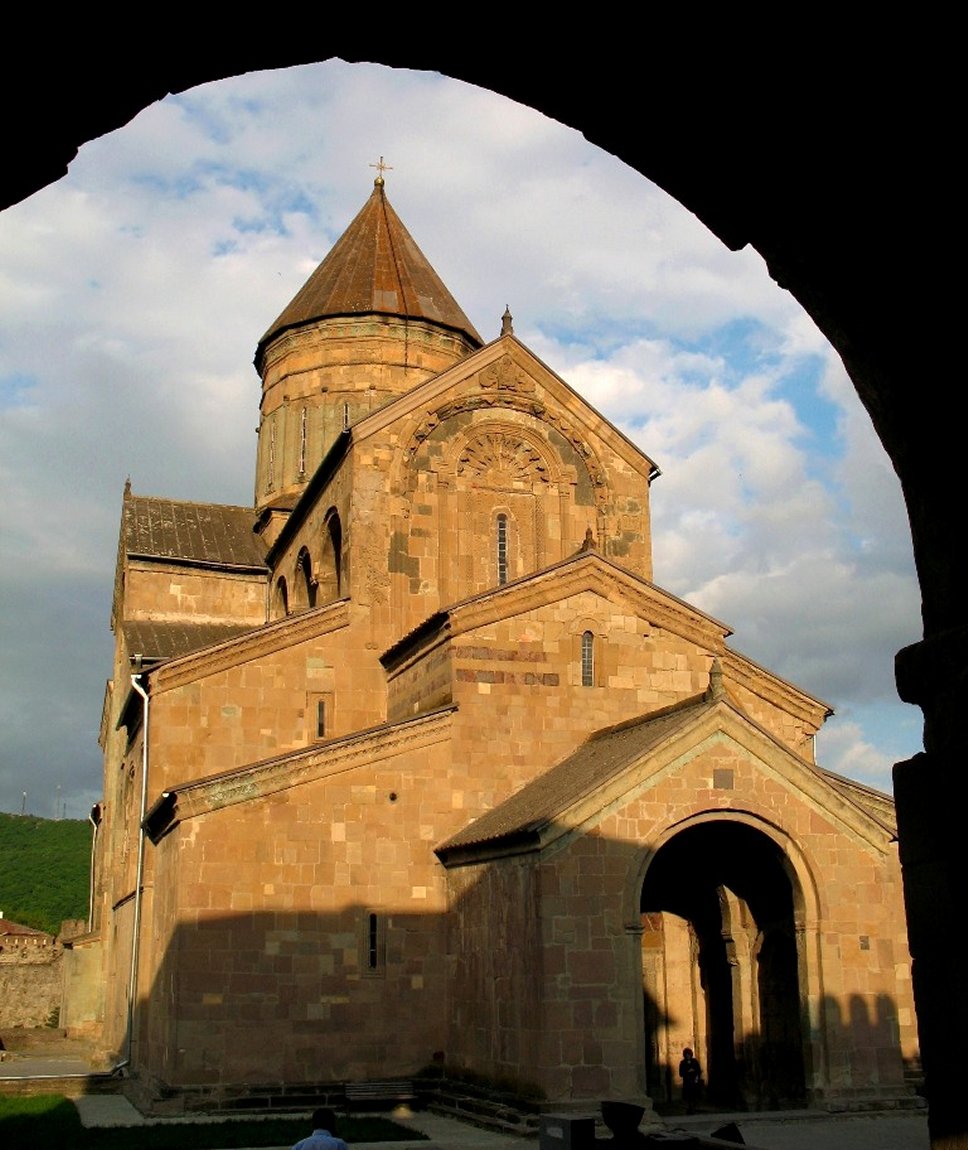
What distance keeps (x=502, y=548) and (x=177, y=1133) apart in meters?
10.6

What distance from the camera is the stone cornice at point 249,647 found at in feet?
64.1

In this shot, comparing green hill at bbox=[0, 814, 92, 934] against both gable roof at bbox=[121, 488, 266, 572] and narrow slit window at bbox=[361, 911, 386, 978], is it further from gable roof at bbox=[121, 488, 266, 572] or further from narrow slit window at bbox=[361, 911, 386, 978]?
narrow slit window at bbox=[361, 911, 386, 978]

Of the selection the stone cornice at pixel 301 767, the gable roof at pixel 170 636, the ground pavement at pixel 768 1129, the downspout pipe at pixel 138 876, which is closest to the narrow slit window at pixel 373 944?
the ground pavement at pixel 768 1129

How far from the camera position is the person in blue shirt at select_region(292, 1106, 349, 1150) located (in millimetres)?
8508

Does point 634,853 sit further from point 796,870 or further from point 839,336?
point 839,336

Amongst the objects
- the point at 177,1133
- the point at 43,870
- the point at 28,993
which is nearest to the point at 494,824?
the point at 177,1133

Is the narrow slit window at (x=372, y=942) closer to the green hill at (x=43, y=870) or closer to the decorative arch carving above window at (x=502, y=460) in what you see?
the decorative arch carving above window at (x=502, y=460)

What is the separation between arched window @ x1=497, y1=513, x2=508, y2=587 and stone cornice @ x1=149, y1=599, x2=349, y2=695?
282cm

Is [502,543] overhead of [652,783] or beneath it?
overhead

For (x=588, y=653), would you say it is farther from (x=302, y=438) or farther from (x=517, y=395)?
(x=302, y=438)

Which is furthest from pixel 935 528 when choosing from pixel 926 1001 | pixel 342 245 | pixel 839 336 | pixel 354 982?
pixel 342 245

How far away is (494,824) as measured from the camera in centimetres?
1659

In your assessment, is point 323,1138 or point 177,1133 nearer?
point 323,1138

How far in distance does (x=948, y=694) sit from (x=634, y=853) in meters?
11.8
